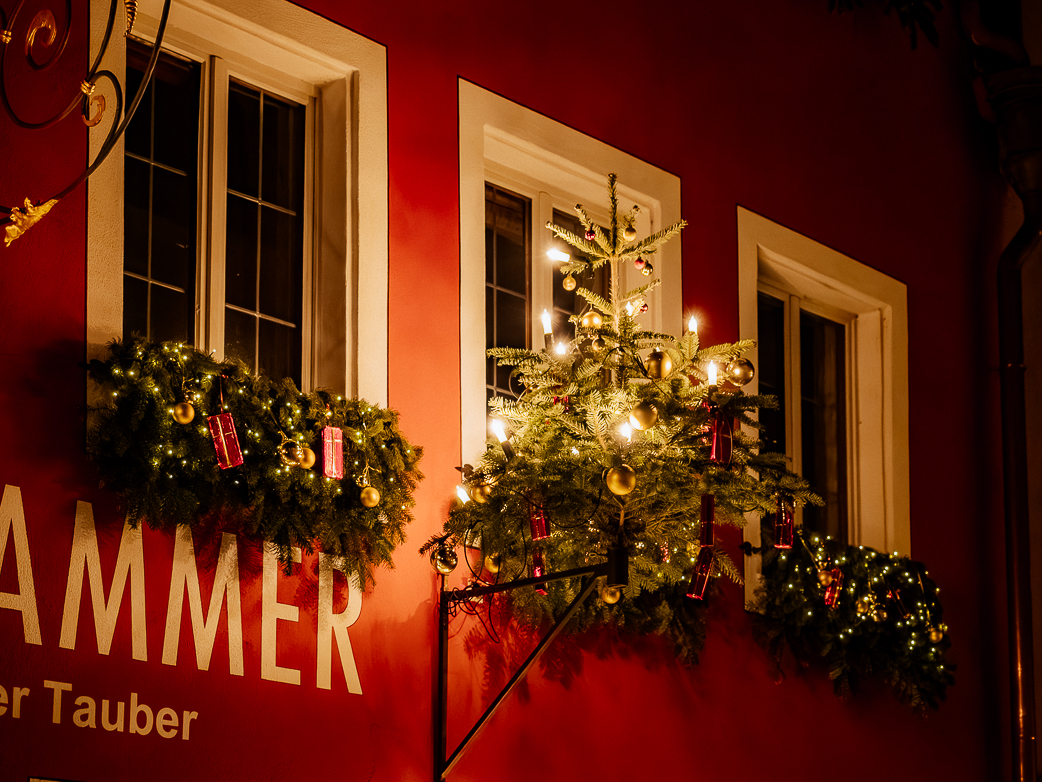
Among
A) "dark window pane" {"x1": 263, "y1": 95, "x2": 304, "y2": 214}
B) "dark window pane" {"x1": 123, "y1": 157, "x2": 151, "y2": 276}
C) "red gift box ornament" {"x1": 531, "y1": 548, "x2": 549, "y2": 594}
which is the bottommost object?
"red gift box ornament" {"x1": 531, "y1": 548, "x2": 549, "y2": 594}

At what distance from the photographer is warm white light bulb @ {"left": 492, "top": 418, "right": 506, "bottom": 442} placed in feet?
13.3

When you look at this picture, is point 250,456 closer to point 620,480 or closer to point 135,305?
point 135,305

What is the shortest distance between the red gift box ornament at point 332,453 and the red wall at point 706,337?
0.40m

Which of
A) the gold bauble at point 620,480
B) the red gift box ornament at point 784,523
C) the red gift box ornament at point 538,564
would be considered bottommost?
the red gift box ornament at point 538,564

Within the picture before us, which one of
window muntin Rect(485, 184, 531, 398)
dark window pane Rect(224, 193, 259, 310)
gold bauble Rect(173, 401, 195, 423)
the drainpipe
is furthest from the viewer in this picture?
the drainpipe

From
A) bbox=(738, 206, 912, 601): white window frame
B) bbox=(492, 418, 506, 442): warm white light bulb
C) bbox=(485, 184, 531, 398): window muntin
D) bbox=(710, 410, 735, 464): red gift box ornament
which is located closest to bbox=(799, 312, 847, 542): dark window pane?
bbox=(738, 206, 912, 601): white window frame

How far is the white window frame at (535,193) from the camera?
4.38 meters

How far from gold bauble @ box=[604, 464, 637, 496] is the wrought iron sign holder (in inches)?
11.8

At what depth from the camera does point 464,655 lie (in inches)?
162

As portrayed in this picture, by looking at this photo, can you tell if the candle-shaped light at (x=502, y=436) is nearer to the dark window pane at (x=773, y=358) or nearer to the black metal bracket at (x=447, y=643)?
the black metal bracket at (x=447, y=643)

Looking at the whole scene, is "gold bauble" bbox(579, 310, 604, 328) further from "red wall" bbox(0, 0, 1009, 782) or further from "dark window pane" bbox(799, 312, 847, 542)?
"dark window pane" bbox(799, 312, 847, 542)

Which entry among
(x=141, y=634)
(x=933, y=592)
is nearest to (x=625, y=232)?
(x=141, y=634)

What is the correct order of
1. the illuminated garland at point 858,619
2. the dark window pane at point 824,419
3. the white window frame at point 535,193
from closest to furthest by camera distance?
the white window frame at point 535,193 < the illuminated garland at point 858,619 < the dark window pane at point 824,419

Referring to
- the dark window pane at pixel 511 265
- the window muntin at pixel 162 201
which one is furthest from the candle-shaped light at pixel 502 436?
the window muntin at pixel 162 201
